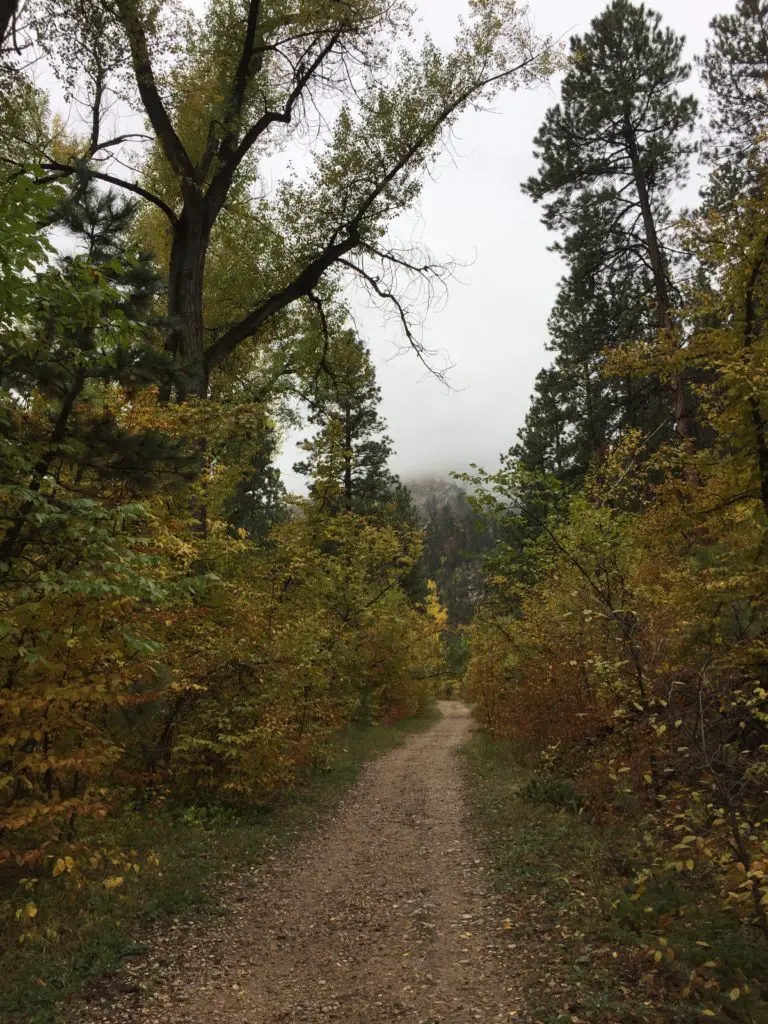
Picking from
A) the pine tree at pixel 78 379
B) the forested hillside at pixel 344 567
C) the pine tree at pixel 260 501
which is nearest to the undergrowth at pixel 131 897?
the forested hillside at pixel 344 567

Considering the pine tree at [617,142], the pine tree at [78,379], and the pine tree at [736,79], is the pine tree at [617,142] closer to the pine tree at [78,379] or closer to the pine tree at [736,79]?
the pine tree at [736,79]

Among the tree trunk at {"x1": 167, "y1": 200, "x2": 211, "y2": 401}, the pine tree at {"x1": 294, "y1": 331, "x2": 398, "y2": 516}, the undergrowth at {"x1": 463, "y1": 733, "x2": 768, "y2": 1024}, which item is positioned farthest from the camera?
the pine tree at {"x1": 294, "y1": 331, "x2": 398, "y2": 516}

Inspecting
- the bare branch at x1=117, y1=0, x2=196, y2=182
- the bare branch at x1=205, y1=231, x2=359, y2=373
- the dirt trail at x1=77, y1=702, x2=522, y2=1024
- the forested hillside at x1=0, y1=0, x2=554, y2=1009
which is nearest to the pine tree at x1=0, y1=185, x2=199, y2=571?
the forested hillside at x1=0, y1=0, x2=554, y2=1009

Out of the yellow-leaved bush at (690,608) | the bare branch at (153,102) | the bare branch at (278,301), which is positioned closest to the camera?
the yellow-leaved bush at (690,608)

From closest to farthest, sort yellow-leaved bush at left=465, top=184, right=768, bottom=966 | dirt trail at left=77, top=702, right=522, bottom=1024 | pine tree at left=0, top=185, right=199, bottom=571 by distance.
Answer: pine tree at left=0, top=185, right=199, bottom=571 → dirt trail at left=77, top=702, right=522, bottom=1024 → yellow-leaved bush at left=465, top=184, right=768, bottom=966

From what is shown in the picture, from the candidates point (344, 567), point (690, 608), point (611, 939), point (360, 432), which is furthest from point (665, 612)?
point (360, 432)

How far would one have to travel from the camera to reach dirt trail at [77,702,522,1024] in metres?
4.36

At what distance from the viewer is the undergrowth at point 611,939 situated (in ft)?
13.2

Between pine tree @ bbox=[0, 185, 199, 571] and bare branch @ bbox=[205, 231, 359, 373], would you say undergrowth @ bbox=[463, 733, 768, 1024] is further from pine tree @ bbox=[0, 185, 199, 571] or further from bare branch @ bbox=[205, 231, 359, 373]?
bare branch @ bbox=[205, 231, 359, 373]

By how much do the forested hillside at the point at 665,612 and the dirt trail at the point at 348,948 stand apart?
940 millimetres

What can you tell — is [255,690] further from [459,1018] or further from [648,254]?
[648,254]

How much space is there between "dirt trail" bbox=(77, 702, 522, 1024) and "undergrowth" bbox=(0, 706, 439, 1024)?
353mm

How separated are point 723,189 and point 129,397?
53.6 ft

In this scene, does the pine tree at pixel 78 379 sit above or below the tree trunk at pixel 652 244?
below
